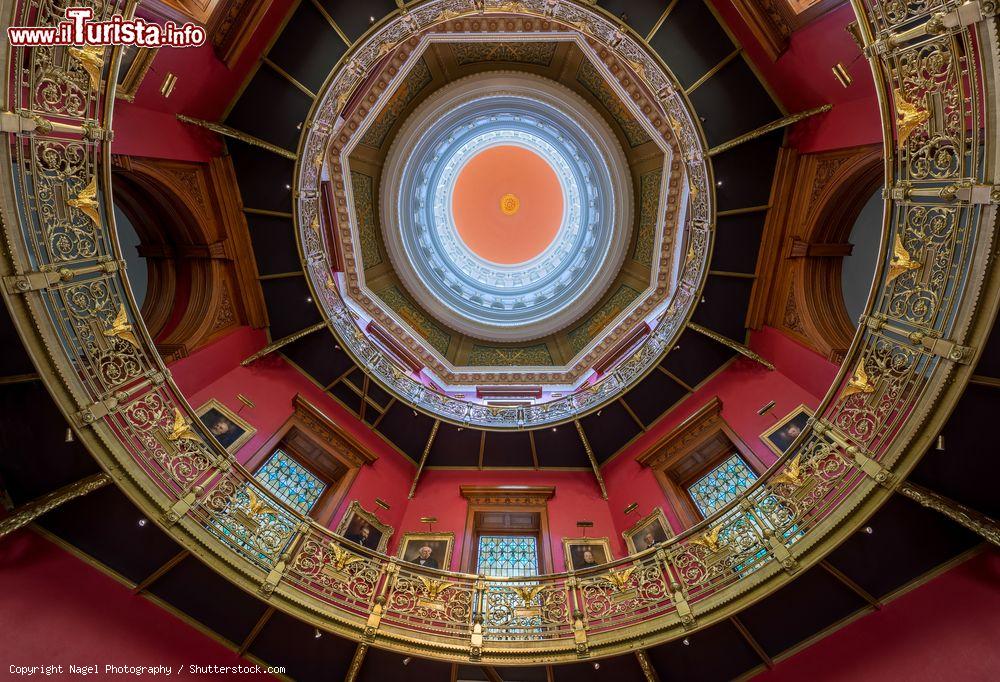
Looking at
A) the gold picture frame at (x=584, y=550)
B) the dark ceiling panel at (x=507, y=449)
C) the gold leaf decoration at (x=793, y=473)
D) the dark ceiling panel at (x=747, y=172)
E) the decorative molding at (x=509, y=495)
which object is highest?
the dark ceiling panel at (x=747, y=172)

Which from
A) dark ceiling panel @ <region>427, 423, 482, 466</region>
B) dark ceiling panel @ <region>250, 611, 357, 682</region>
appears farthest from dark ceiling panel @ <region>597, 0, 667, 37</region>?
dark ceiling panel @ <region>250, 611, 357, 682</region>

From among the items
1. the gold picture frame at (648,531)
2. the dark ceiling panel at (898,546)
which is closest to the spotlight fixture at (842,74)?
the dark ceiling panel at (898,546)

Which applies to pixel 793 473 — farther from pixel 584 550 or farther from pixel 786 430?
pixel 584 550

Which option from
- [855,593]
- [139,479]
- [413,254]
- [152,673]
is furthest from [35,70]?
[855,593]

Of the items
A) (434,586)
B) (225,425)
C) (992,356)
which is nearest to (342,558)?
(434,586)

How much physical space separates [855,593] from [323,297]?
42.2 feet

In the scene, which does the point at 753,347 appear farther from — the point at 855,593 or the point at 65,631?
the point at 65,631

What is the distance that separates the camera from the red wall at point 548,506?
1180cm

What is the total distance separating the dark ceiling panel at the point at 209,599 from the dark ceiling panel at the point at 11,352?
3887 millimetres

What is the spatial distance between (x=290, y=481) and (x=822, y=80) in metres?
14.7

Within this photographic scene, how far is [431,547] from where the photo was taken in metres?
11.6

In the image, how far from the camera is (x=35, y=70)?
618 centimetres

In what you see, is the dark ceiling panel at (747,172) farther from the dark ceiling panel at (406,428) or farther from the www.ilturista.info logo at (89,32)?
the www.ilturista.info logo at (89,32)

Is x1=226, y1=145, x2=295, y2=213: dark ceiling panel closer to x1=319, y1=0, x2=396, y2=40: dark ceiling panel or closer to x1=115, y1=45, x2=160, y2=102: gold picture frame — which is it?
x1=115, y1=45, x2=160, y2=102: gold picture frame
